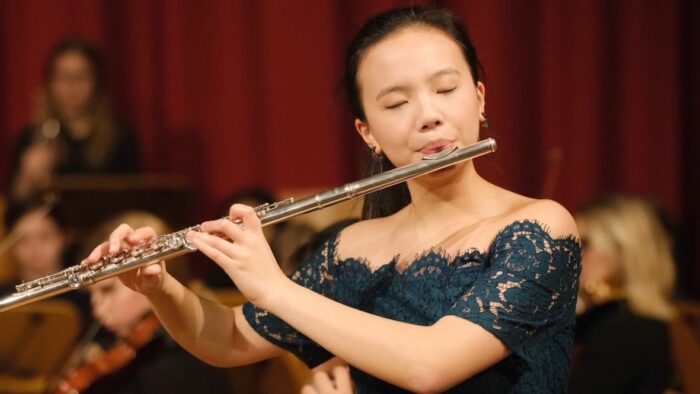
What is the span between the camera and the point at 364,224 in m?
1.88

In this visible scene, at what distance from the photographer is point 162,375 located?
9.28ft

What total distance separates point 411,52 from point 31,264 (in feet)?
9.27

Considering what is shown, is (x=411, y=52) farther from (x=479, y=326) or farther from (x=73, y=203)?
(x=73, y=203)

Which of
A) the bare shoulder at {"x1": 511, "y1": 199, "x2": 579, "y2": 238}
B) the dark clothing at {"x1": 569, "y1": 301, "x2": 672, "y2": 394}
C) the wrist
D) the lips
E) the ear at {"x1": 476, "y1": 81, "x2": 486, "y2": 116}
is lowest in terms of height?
the dark clothing at {"x1": 569, "y1": 301, "x2": 672, "y2": 394}

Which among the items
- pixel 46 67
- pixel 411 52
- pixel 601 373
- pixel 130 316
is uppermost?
pixel 411 52

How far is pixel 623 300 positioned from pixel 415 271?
1.57m

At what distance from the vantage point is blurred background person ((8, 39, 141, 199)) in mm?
4430

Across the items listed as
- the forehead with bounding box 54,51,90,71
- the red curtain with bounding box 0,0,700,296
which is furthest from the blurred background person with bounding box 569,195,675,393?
the forehead with bounding box 54,51,90,71

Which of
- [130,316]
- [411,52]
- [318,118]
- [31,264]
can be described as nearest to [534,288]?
[411,52]

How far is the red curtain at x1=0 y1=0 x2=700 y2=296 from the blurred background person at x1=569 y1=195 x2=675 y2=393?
0.97 meters

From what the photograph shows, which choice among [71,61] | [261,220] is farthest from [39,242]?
[261,220]

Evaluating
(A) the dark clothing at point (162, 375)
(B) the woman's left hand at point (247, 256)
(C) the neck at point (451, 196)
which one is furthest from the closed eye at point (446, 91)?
(A) the dark clothing at point (162, 375)

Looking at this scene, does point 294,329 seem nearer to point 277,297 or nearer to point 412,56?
→ point 277,297

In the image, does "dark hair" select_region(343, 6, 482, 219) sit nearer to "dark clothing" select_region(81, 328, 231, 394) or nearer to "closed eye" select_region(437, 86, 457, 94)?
"closed eye" select_region(437, 86, 457, 94)
